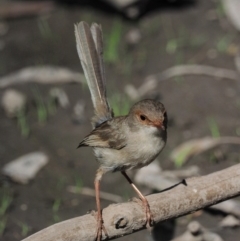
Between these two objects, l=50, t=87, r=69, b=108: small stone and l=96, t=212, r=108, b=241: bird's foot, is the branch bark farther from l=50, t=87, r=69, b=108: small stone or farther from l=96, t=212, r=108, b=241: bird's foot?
l=50, t=87, r=69, b=108: small stone

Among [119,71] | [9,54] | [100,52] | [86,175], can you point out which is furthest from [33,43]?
[100,52]

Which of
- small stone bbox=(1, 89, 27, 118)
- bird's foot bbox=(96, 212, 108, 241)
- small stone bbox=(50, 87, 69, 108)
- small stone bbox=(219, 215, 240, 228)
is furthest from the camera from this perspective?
small stone bbox=(50, 87, 69, 108)

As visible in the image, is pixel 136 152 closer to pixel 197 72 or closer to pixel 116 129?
pixel 116 129

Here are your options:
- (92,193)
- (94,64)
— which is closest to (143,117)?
(94,64)

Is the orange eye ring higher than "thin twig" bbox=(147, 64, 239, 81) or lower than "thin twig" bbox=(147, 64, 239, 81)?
higher

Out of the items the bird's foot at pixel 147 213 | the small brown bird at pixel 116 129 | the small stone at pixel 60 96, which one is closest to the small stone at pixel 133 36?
the small stone at pixel 60 96

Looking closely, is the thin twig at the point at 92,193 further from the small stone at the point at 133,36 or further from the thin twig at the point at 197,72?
the small stone at the point at 133,36

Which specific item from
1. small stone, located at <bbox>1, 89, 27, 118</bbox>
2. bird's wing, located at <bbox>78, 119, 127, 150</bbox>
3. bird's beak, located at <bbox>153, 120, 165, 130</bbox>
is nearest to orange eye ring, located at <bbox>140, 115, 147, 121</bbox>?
bird's beak, located at <bbox>153, 120, 165, 130</bbox>
